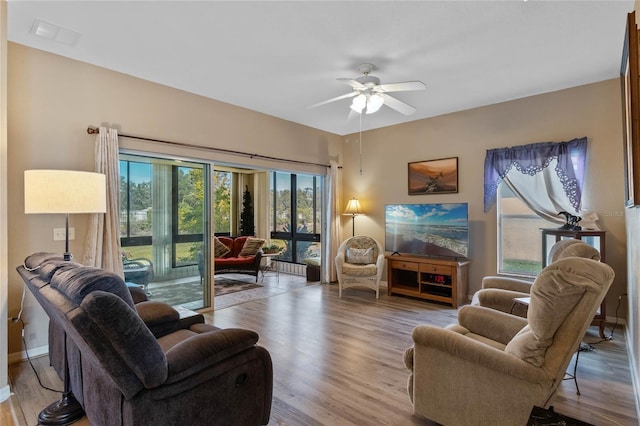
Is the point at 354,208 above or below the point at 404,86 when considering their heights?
below

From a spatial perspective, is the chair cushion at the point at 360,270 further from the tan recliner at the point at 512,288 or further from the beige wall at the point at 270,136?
the tan recliner at the point at 512,288

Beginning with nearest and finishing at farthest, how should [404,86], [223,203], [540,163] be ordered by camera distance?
[404,86], [540,163], [223,203]

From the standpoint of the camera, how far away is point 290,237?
7.71 m

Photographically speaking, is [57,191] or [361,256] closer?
[57,191]

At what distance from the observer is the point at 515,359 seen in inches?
66.8

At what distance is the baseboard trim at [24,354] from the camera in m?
2.92

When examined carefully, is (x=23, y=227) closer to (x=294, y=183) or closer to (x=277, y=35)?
(x=277, y=35)

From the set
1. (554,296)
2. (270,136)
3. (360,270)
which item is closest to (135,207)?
(270,136)

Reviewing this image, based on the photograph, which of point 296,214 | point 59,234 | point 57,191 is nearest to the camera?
point 57,191

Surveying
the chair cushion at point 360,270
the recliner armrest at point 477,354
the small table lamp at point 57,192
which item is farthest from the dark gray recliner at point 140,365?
the chair cushion at point 360,270

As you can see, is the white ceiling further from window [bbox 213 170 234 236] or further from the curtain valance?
window [bbox 213 170 234 236]

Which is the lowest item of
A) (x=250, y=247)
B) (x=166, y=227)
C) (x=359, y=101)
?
(x=250, y=247)

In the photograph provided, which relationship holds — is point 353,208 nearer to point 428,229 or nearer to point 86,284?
point 428,229

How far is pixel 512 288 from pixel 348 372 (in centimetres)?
178
